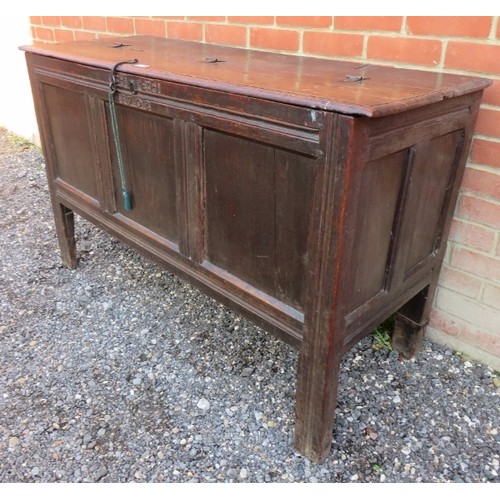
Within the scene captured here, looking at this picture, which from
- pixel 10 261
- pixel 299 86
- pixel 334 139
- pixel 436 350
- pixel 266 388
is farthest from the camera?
pixel 10 261

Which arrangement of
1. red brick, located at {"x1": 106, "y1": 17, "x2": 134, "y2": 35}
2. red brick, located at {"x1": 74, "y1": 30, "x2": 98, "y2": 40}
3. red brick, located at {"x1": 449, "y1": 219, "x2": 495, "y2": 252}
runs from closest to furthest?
red brick, located at {"x1": 449, "y1": 219, "x2": 495, "y2": 252} < red brick, located at {"x1": 106, "y1": 17, "x2": 134, "y2": 35} < red brick, located at {"x1": 74, "y1": 30, "x2": 98, "y2": 40}

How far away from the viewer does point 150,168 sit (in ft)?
5.95

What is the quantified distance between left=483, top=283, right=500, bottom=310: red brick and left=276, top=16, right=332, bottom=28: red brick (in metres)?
1.15

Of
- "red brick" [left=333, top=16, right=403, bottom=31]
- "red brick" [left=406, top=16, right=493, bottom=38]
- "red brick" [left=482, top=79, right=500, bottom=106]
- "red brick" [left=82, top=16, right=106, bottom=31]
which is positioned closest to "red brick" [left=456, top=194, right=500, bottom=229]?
"red brick" [left=482, top=79, right=500, bottom=106]

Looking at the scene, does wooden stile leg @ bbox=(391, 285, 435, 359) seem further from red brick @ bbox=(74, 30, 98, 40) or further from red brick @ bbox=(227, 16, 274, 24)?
red brick @ bbox=(74, 30, 98, 40)

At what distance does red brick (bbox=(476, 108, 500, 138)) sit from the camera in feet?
5.47

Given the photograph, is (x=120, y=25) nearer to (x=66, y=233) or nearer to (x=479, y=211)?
(x=66, y=233)

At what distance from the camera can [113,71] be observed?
172 centimetres

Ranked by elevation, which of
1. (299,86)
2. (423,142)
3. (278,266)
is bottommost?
(278,266)

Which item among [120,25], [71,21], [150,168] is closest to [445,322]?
[150,168]

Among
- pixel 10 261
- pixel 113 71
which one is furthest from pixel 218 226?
pixel 10 261

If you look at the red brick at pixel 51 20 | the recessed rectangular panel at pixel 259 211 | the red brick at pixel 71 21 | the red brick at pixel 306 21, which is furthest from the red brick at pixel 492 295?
the red brick at pixel 51 20
